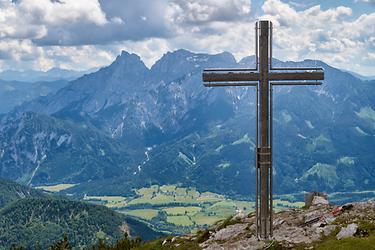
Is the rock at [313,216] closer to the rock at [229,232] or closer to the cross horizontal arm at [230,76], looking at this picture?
the rock at [229,232]

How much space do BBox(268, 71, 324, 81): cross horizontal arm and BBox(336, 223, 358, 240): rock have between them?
28.3ft

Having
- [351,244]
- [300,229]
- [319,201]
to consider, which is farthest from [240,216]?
[351,244]

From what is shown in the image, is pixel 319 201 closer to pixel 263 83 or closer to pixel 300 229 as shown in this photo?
pixel 300 229

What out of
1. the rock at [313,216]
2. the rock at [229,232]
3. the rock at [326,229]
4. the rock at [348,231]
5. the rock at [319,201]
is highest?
the rock at [348,231]

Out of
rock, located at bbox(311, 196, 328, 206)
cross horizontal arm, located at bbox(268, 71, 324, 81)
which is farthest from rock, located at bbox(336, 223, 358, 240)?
rock, located at bbox(311, 196, 328, 206)

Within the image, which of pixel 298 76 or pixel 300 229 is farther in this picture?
pixel 300 229

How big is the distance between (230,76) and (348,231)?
1080 centimetres

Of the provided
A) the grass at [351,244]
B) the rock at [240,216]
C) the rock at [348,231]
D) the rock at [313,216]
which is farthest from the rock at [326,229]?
the rock at [240,216]

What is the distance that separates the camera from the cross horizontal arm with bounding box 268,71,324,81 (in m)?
30.4

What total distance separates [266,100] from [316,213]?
8.72 meters

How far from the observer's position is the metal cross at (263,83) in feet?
98.5

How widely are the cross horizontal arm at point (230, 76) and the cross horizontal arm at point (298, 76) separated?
99cm

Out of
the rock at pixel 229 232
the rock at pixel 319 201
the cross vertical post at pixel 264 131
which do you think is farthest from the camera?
the rock at pixel 319 201

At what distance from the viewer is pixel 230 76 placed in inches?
1201
